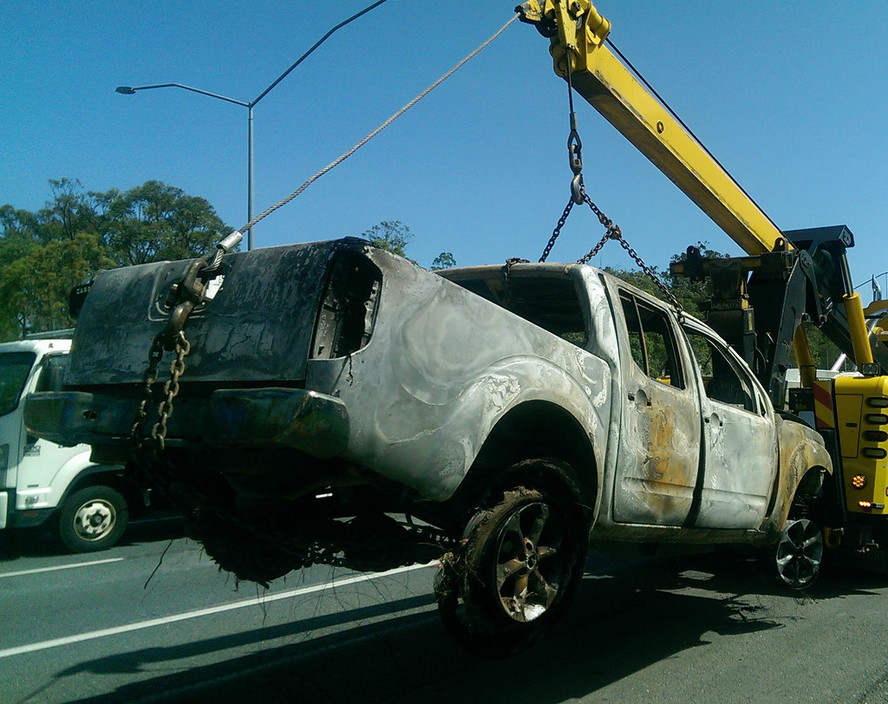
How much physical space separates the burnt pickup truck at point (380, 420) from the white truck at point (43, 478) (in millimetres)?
5154

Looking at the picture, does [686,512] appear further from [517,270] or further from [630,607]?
[630,607]

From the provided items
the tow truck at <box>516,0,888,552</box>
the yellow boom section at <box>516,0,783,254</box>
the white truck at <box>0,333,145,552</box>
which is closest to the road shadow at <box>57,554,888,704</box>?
the tow truck at <box>516,0,888,552</box>

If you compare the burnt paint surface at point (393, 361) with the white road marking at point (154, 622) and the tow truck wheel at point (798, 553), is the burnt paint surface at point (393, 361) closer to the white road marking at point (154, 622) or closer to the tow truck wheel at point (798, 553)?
the white road marking at point (154, 622)

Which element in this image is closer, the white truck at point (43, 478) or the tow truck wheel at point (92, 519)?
the white truck at point (43, 478)

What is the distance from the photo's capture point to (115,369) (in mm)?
3639

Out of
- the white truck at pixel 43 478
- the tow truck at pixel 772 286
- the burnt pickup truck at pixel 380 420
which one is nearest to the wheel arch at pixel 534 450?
the burnt pickup truck at pixel 380 420

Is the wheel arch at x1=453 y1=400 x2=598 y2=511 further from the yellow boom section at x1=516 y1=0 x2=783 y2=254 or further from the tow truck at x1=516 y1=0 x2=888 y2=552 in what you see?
the yellow boom section at x1=516 y1=0 x2=783 y2=254

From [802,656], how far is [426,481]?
3.57 metres

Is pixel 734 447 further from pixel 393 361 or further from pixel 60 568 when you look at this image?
pixel 60 568

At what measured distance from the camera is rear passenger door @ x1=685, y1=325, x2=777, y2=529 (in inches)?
202

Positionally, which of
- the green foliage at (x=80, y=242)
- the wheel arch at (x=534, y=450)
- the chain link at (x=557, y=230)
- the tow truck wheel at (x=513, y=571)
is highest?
the green foliage at (x=80, y=242)

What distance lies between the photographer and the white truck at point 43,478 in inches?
340

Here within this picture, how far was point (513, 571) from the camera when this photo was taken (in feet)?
11.9

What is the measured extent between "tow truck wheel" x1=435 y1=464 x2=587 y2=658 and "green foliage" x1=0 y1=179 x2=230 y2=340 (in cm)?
1090
